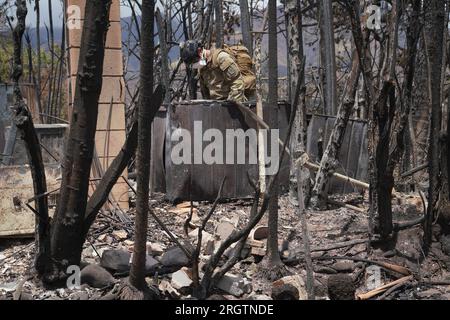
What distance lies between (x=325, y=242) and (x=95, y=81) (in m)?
2.73

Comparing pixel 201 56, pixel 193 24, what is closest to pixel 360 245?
pixel 201 56

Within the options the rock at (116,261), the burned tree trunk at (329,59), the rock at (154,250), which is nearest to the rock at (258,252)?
the rock at (154,250)

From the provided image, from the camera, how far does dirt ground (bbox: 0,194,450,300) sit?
4727 millimetres

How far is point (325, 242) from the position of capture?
18.9ft

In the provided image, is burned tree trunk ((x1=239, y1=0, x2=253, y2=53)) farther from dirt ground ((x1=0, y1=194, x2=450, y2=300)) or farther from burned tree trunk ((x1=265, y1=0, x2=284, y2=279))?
burned tree trunk ((x1=265, y1=0, x2=284, y2=279))

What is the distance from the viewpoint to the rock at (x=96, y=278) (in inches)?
185

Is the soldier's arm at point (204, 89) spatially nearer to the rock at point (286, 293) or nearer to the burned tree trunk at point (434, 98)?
the burned tree trunk at point (434, 98)

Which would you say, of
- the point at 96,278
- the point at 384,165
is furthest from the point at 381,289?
the point at 96,278

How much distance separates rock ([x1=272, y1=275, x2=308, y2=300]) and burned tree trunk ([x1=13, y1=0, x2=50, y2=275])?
1.75 m

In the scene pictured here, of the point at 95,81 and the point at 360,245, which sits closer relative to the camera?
the point at 95,81

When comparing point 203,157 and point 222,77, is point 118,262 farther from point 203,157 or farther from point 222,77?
point 222,77

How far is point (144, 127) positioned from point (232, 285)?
1513mm

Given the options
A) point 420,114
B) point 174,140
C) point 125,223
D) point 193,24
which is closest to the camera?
point 125,223

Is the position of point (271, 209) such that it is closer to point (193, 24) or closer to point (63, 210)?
point (63, 210)
